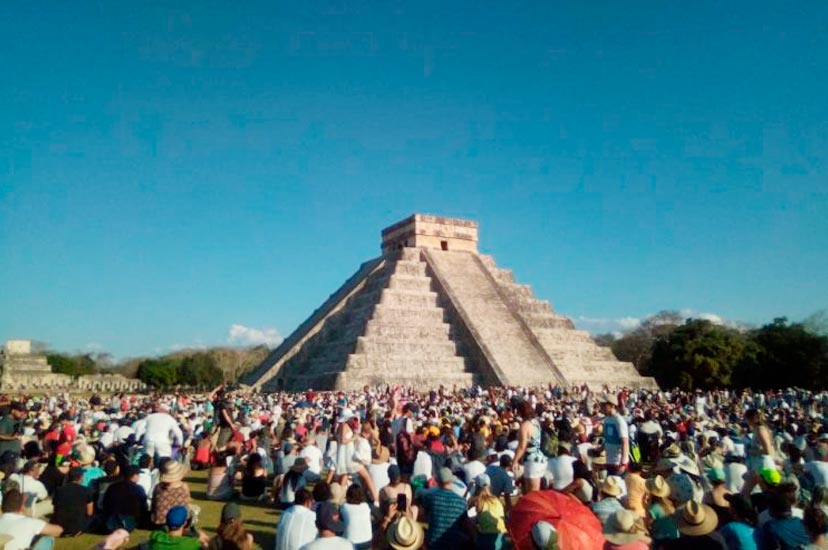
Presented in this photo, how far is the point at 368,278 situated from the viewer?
3759 cm

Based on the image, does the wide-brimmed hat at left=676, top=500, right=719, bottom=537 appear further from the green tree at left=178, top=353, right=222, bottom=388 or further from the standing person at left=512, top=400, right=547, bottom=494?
the green tree at left=178, top=353, right=222, bottom=388

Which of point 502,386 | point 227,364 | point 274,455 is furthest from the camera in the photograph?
point 227,364

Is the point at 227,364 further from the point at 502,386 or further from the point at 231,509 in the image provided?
the point at 231,509

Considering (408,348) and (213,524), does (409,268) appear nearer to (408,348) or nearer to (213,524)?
(408,348)

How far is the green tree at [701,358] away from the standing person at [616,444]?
94.8ft

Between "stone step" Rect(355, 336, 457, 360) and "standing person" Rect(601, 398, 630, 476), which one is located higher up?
"stone step" Rect(355, 336, 457, 360)

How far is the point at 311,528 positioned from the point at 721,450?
569 centimetres

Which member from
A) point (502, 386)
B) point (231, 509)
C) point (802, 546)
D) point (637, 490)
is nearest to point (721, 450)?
point (637, 490)

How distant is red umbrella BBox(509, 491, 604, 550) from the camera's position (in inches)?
143

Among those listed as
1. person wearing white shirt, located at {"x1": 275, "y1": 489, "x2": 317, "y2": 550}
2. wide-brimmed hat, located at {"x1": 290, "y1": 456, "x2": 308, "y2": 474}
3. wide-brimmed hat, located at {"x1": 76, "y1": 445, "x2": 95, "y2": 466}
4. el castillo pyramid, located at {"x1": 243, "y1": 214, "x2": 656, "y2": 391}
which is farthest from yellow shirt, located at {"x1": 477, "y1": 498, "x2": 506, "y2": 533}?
el castillo pyramid, located at {"x1": 243, "y1": 214, "x2": 656, "y2": 391}

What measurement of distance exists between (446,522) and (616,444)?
3.12 meters

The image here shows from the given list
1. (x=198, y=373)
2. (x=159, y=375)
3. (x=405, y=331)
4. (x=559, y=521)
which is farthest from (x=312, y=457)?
(x=198, y=373)

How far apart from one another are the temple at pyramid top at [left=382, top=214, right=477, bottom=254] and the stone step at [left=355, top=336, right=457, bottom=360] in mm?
9707

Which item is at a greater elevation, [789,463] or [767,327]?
[767,327]
